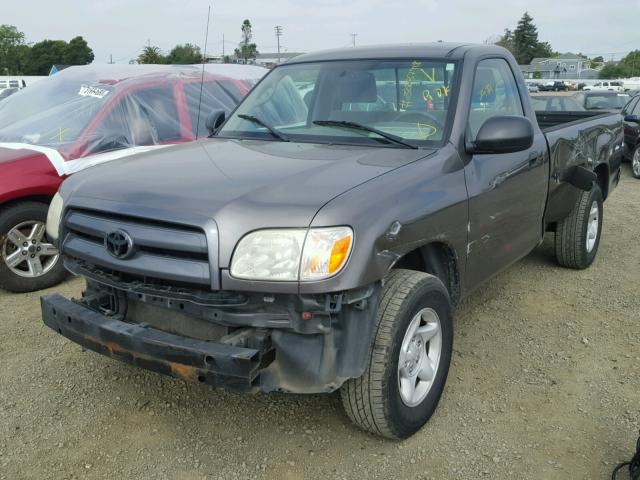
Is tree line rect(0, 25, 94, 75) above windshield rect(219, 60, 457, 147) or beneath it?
above

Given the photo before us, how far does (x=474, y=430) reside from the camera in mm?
3064

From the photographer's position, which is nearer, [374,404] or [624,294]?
[374,404]

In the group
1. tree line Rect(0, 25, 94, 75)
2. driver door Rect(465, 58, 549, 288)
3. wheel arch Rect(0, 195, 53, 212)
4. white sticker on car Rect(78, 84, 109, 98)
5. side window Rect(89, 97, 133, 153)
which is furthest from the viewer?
tree line Rect(0, 25, 94, 75)

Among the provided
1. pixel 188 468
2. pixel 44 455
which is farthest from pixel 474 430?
pixel 44 455

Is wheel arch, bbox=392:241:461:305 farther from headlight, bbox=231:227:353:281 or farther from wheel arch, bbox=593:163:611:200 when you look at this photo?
wheel arch, bbox=593:163:611:200

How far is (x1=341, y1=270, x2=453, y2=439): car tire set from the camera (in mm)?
2646

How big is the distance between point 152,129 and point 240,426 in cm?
341

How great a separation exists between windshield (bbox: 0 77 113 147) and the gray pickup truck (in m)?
2.07

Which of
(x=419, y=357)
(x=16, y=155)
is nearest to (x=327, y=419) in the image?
(x=419, y=357)

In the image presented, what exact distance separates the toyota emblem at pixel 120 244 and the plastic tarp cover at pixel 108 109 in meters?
2.75

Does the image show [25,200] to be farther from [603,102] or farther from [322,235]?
[603,102]

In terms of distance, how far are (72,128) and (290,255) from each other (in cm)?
372

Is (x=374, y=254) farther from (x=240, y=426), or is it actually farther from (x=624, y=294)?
(x=624, y=294)

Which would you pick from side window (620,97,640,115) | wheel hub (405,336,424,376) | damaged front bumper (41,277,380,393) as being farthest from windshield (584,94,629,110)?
damaged front bumper (41,277,380,393)
